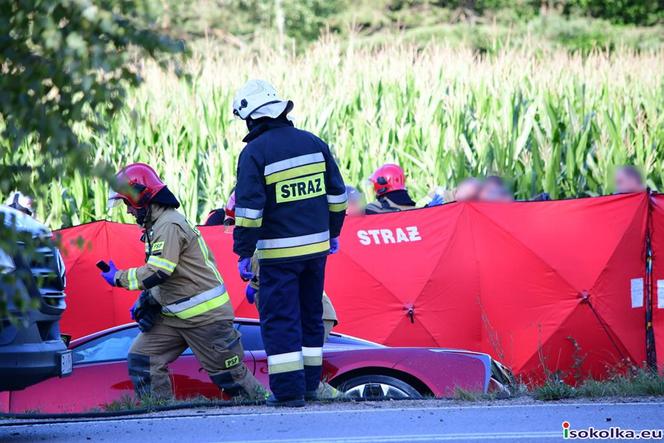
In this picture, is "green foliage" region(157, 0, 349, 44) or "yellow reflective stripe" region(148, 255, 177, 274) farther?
"green foliage" region(157, 0, 349, 44)

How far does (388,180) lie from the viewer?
12.0m

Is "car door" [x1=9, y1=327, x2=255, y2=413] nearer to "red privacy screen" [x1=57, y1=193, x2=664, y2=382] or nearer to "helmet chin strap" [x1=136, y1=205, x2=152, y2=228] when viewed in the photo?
"helmet chin strap" [x1=136, y1=205, x2=152, y2=228]

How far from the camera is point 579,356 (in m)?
9.80

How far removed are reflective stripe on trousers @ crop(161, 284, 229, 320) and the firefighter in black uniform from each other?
87 centimetres

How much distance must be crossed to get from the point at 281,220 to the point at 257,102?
0.77 metres

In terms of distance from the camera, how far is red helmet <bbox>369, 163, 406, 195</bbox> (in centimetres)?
1195

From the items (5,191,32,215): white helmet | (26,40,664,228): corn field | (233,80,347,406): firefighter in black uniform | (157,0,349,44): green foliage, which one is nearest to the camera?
Result: (233,80,347,406): firefighter in black uniform

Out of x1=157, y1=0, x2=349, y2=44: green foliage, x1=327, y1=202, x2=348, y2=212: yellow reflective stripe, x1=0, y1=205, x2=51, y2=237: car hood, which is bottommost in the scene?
x1=157, y1=0, x2=349, y2=44: green foliage

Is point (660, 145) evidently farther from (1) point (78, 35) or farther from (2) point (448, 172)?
(1) point (78, 35)

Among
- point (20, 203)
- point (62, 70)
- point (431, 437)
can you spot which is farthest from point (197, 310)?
point (62, 70)

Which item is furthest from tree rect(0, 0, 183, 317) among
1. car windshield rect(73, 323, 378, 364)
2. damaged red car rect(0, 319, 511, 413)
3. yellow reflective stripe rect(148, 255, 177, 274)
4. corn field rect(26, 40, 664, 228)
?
corn field rect(26, 40, 664, 228)

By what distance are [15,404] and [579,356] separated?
191 inches

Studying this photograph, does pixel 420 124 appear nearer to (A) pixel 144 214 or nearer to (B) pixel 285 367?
(A) pixel 144 214

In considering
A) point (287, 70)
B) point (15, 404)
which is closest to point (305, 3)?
point (287, 70)
